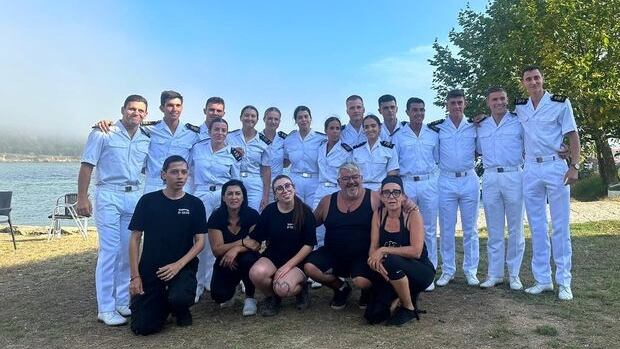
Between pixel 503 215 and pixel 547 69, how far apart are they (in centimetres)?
1398

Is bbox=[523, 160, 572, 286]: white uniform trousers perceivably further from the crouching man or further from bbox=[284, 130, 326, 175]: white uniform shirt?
the crouching man

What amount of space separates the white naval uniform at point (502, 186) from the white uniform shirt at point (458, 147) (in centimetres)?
10

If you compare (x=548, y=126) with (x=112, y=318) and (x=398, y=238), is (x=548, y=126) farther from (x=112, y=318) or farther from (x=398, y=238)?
(x=112, y=318)

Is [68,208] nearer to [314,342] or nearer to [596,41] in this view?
[314,342]

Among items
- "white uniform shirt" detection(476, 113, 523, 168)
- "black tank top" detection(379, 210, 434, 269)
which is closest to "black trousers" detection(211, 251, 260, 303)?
"black tank top" detection(379, 210, 434, 269)

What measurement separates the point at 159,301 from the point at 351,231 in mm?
1792

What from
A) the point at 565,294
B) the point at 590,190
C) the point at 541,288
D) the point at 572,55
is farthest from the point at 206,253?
the point at 590,190

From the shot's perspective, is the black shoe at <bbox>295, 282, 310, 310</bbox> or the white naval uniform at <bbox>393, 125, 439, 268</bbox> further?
the white naval uniform at <bbox>393, 125, 439, 268</bbox>

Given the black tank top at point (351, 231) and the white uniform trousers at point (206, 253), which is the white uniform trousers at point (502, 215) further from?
the white uniform trousers at point (206, 253)

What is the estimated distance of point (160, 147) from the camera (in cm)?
542

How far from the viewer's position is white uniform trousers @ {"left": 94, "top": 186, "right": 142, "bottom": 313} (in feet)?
15.4

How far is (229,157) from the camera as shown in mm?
5562

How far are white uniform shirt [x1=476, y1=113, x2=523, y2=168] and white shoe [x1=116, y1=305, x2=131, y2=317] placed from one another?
12.9ft

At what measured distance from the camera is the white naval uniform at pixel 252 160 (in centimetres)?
586
